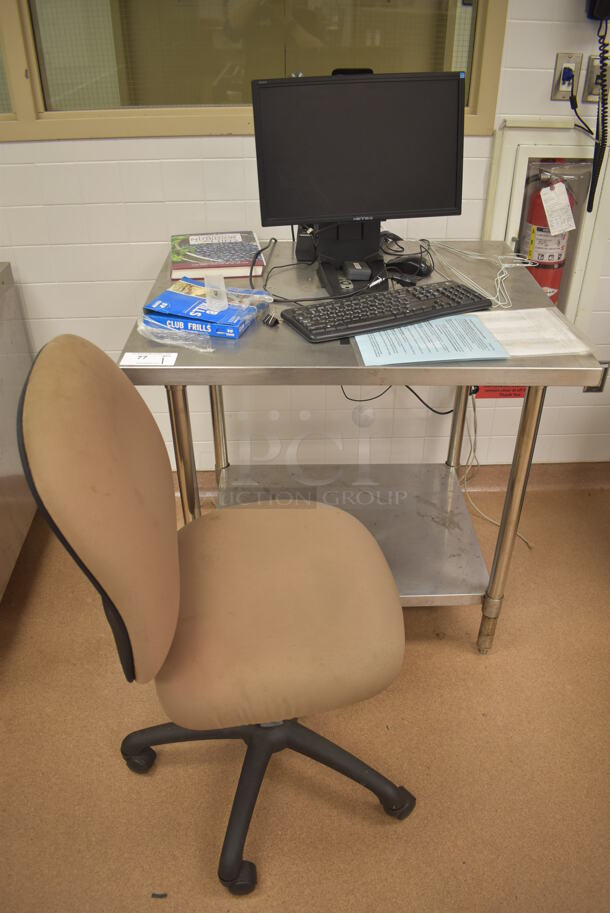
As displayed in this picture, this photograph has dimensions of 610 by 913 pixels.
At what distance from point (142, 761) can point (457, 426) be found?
1295 millimetres

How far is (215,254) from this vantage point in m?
1.71

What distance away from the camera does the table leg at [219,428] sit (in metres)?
2.01

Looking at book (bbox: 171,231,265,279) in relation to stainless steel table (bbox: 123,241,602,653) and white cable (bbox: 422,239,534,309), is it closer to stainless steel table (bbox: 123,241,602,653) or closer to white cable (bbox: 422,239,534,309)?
stainless steel table (bbox: 123,241,602,653)

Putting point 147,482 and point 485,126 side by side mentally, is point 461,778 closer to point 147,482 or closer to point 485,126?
point 147,482

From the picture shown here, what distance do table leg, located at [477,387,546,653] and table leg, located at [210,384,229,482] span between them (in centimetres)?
87

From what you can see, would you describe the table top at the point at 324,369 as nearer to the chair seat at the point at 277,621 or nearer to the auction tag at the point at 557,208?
the chair seat at the point at 277,621

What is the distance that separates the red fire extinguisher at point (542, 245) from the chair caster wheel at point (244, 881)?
1.63 meters

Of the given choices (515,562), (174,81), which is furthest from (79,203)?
(515,562)

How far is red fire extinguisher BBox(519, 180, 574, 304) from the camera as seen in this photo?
76.7 inches

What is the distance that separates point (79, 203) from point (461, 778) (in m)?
1.74

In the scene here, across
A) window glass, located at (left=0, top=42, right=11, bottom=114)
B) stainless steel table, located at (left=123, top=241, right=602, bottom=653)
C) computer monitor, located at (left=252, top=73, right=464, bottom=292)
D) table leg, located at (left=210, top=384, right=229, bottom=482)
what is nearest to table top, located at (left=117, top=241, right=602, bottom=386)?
stainless steel table, located at (left=123, top=241, right=602, bottom=653)

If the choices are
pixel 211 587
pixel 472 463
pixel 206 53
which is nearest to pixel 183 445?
pixel 211 587

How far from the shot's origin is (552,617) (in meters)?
1.89

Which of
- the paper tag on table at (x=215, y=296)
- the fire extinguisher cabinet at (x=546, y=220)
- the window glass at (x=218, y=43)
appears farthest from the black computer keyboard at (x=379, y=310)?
the window glass at (x=218, y=43)
